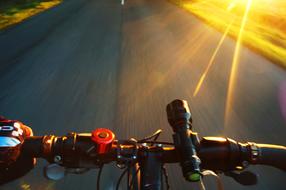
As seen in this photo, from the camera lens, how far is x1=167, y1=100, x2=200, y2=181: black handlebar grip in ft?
3.76

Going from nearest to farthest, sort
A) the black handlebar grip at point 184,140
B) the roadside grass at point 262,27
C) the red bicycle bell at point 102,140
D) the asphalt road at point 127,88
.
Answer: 1. the black handlebar grip at point 184,140
2. the red bicycle bell at point 102,140
3. the asphalt road at point 127,88
4. the roadside grass at point 262,27

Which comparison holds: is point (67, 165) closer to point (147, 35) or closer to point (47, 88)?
point (47, 88)

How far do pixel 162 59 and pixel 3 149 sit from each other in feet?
21.8

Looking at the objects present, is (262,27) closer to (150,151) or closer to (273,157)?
(273,157)

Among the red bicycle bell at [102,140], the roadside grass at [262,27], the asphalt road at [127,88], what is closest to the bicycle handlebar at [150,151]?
the red bicycle bell at [102,140]

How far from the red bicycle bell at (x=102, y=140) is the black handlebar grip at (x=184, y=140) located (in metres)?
0.31

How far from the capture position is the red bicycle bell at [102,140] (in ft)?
4.10

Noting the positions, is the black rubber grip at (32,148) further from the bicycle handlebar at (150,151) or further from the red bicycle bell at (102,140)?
the red bicycle bell at (102,140)

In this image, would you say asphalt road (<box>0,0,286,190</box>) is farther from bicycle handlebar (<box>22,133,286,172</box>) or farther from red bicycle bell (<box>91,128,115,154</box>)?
red bicycle bell (<box>91,128,115,154</box>)

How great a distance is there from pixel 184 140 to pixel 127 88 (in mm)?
4233

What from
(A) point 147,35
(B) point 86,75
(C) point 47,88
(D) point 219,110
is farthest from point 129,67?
(A) point 147,35

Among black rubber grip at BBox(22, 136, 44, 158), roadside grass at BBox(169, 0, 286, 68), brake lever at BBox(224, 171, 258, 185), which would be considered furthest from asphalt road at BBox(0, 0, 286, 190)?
brake lever at BBox(224, 171, 258, 185)

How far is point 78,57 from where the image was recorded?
7328 millimetres

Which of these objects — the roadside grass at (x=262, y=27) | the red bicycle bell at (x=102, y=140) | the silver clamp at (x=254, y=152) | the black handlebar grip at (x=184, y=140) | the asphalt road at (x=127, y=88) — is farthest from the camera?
the roadside grass at (x=262, y=27)
